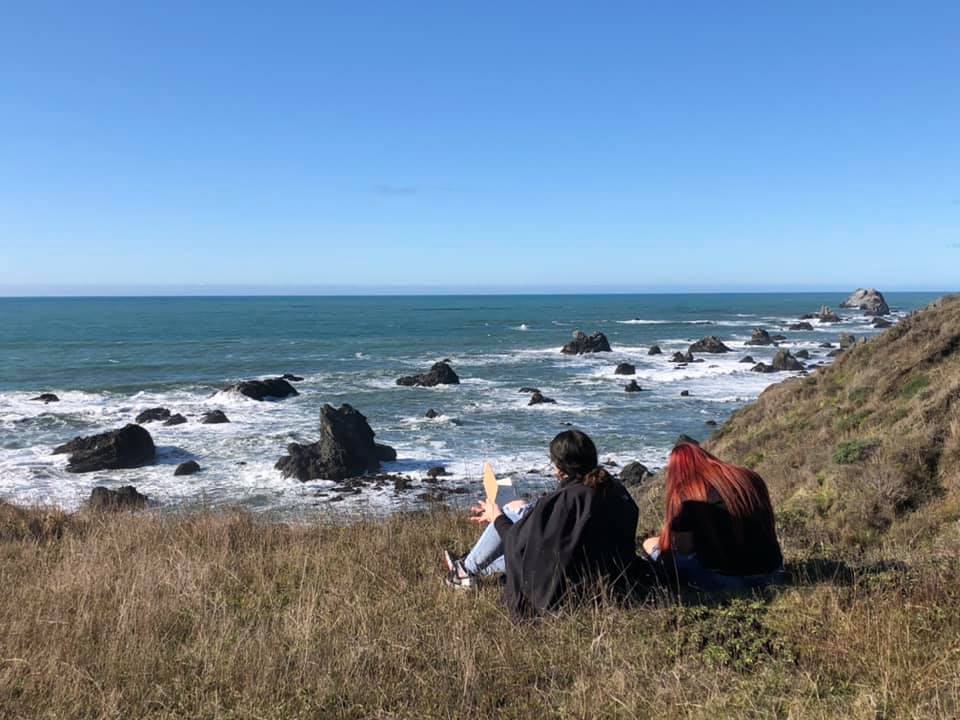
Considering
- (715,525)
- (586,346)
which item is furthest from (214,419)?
(586,346)

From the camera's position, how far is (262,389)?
124 feet

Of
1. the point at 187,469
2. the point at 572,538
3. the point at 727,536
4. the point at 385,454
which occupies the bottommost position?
the point at 187,469

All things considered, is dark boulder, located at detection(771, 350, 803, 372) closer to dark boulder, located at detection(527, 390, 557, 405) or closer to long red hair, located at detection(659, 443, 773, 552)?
dark boulder, located at detection(527, 390, 557, 405)

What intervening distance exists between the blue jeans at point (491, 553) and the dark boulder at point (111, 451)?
22.2 m

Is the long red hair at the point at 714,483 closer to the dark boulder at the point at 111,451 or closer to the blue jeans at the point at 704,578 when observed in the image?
the blue jeans at the point at 704,578

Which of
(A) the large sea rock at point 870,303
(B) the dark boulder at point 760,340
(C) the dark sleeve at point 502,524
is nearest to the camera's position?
(C) the dark sleeve at point 502,524

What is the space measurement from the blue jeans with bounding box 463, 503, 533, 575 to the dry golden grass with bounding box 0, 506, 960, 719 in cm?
19

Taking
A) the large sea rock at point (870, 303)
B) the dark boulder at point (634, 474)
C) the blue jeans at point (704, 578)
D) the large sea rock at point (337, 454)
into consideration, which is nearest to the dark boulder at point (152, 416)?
the large sea rock at point (337, 454)

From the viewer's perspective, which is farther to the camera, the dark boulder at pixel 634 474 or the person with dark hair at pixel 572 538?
the dark boulder at pixel 634 474

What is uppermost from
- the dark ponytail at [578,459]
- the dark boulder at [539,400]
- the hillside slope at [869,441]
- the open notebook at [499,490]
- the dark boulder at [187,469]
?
the dark ponytail at [578,459]

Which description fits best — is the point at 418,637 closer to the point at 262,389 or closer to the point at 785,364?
the point at 262,389

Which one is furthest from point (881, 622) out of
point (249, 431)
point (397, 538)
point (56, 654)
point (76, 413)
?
point (76, 413)

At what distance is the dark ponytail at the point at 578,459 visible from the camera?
4559mm

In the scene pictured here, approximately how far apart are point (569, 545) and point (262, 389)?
1393 inches
